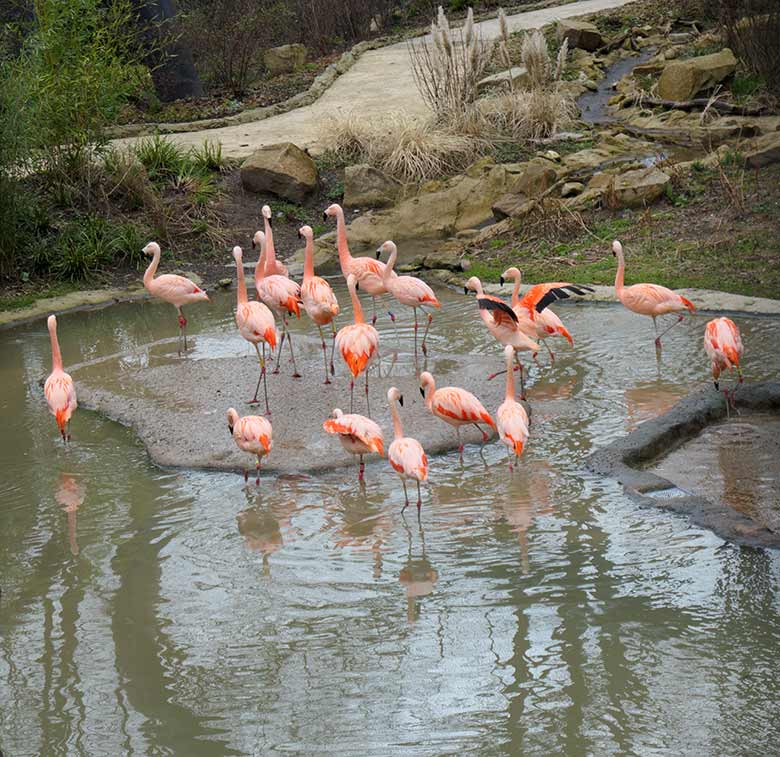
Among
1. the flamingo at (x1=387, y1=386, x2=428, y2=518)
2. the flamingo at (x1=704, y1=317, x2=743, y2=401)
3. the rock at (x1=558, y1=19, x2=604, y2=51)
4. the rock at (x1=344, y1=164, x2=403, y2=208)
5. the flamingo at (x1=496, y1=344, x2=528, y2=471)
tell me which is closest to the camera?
the flamingo at (x1=387, y1=386, x2=428, y2=518)

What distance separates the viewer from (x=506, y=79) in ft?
54.1

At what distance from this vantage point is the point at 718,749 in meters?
3.62

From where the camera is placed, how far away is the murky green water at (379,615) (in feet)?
12.8

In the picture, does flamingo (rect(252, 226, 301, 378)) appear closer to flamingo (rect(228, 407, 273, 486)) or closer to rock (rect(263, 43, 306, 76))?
flamingo (rect(228, 407, 273, 486))

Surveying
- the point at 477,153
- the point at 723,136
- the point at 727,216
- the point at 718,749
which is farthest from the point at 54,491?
the point at 723,136

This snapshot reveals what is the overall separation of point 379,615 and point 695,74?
13.1m

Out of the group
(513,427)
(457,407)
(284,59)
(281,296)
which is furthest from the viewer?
(284,59)

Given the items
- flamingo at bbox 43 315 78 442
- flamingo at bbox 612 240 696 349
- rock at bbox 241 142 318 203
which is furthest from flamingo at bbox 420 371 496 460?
rock at bbox 241 142 318 203

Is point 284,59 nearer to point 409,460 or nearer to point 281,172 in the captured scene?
point 281,172

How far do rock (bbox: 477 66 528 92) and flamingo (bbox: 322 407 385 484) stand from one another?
11.2m

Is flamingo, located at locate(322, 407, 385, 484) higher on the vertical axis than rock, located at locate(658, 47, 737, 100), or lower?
lower

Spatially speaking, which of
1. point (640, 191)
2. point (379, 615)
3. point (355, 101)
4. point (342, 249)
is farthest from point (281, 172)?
point (379, 615)

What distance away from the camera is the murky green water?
389 cm

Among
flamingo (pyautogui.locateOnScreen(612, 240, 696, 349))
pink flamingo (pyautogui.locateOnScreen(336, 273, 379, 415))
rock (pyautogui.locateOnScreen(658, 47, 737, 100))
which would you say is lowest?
flamingo (pyautogui.locateOnScreen(612, 240, 696, 349))
